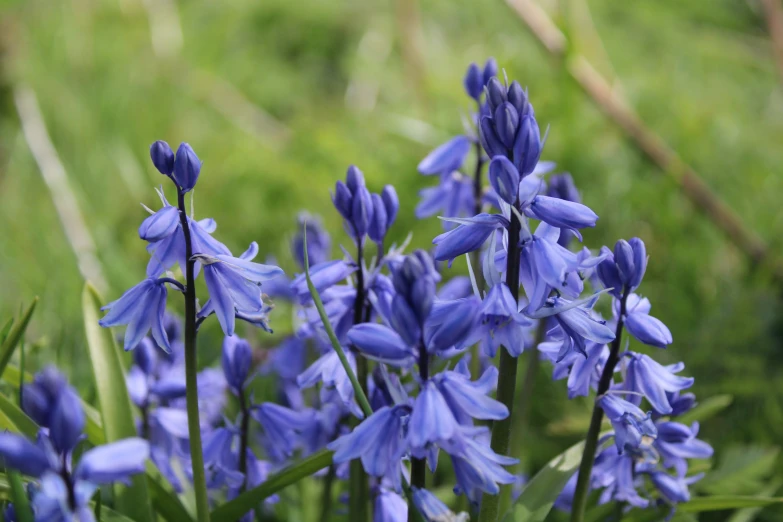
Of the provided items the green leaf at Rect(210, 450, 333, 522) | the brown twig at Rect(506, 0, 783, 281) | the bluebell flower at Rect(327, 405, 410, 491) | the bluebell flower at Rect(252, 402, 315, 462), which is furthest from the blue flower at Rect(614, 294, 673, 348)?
the brown twig at Rect(506, 0, 783, 281)

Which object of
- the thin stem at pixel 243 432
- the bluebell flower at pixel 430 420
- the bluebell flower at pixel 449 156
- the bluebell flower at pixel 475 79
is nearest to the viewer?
the bluebell flower at pixel 430 420

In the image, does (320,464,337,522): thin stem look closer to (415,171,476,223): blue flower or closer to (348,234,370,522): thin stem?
(348,234,370,522): thin stem

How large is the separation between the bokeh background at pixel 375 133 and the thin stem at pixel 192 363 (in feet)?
2.72

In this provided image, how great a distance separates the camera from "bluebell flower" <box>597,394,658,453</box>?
1.21 m

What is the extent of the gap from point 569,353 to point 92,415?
1.09m

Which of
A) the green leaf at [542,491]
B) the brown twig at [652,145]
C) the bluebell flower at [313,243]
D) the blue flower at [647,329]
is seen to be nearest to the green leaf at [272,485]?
the green leaf at [542,491]

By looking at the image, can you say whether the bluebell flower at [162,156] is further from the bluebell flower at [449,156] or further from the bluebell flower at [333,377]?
the bluebell flower at [449,156]

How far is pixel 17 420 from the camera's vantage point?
1336mm

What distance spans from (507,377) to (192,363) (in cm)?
50

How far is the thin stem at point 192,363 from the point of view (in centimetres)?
118

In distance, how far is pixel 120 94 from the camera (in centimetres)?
546

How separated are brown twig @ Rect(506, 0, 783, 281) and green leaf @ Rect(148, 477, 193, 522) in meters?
2.39

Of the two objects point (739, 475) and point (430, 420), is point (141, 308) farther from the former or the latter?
point (739, 475)

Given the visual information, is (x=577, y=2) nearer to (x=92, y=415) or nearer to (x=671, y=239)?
(x=671, y=239)
